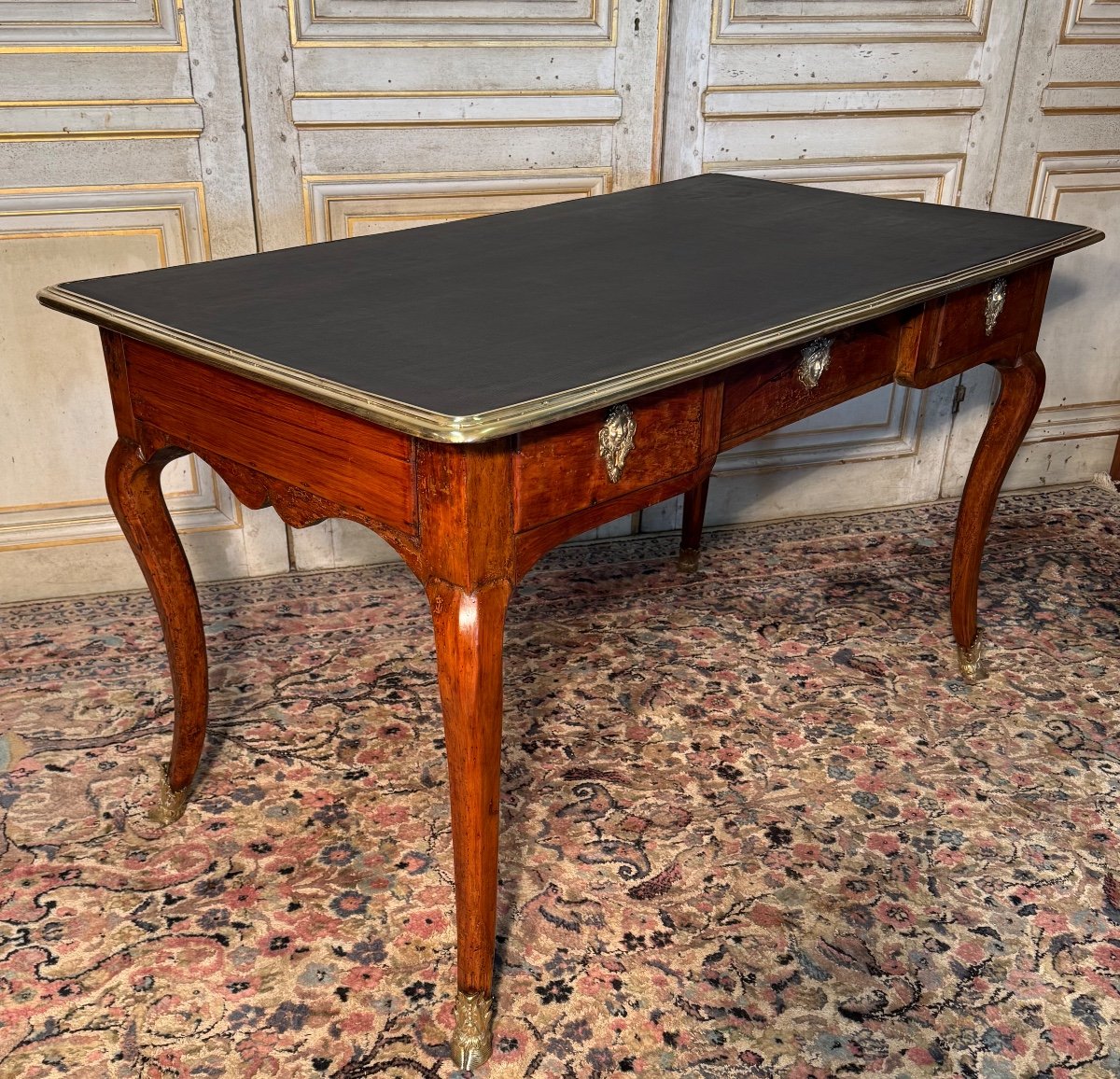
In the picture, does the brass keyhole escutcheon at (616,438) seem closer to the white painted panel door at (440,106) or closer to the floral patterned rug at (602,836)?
the floral patterned rug at (602,836)

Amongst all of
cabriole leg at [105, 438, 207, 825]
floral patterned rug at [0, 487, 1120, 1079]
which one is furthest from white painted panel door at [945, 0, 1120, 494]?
cabriole leg at [105, 438, 207, 825]

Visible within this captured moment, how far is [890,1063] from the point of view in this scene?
5.71 feet

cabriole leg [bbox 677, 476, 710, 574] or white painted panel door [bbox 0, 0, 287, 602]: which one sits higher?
white painted panel door [bbox 0, 0, 287, 602]

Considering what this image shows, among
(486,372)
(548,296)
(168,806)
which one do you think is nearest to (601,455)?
(486,372)

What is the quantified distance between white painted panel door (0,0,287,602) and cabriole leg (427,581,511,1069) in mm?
1733

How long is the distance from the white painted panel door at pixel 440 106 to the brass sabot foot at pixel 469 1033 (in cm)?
196

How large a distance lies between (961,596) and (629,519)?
3.51 ft

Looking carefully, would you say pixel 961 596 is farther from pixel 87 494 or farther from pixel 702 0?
pixel 87 494

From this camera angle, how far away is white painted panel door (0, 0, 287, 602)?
2.68 m

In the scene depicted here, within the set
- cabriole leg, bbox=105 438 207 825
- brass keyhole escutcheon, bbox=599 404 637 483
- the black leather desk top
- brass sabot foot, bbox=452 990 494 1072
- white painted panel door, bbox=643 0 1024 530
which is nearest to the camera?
the black leather desk top

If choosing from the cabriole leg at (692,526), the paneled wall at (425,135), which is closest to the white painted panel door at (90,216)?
the paneled wall at (425,135)

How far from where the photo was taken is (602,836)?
7.26 feet

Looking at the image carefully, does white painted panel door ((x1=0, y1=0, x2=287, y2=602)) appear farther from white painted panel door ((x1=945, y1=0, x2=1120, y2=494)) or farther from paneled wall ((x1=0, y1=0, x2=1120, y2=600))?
white painted panel door ((x1=945, y1=0, x2=1120, y2=494))

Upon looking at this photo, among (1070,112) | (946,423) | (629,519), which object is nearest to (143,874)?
(629,519)
